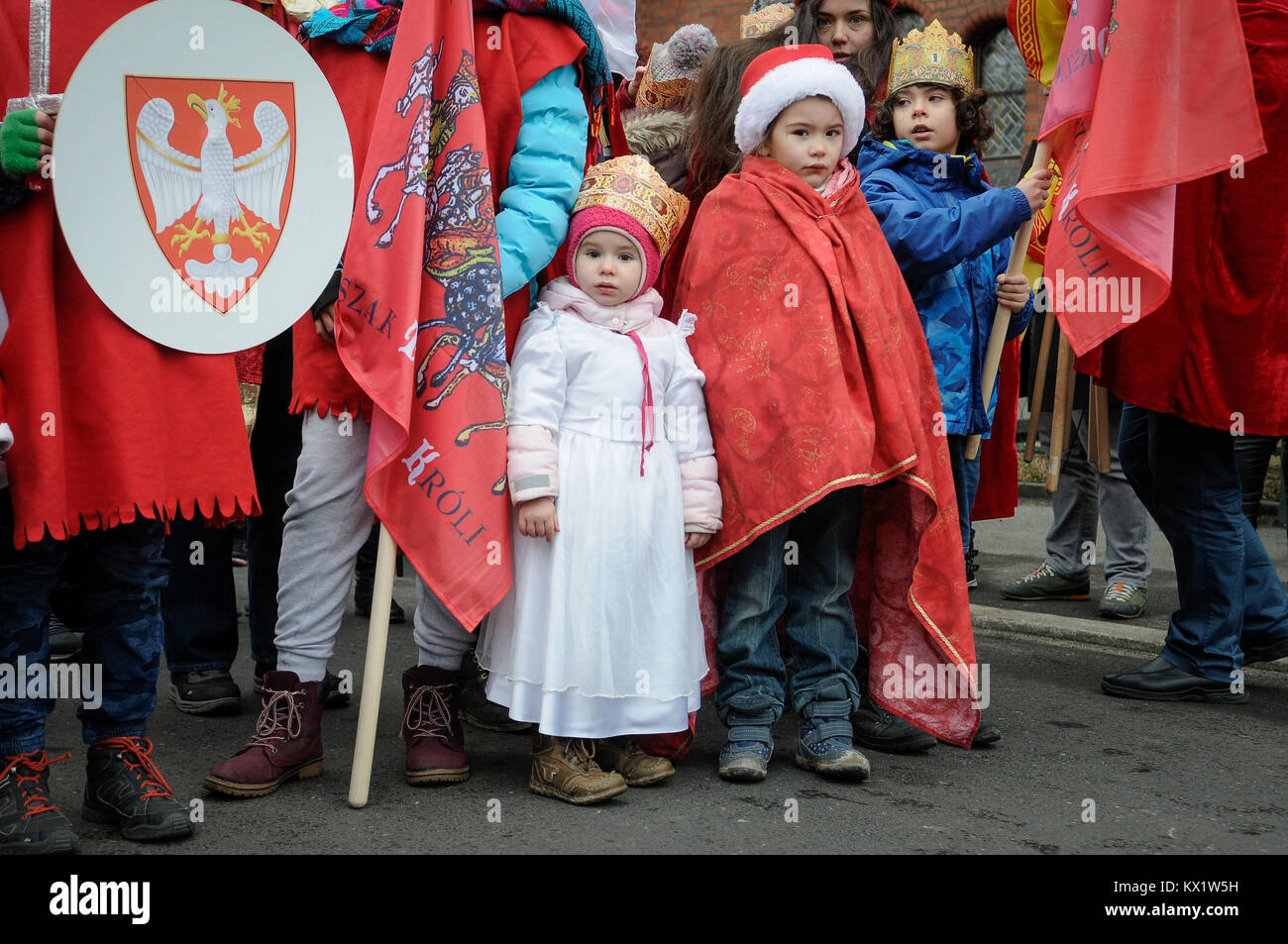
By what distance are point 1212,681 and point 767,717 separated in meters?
1.56

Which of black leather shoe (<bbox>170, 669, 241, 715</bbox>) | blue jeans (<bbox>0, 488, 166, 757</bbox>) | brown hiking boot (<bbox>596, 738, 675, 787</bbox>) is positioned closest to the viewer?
blue jeans (<bbox>0, 488, 166, 757</bbox>)

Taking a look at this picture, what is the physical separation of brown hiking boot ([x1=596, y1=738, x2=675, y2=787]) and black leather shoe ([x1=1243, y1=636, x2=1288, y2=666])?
2.04m

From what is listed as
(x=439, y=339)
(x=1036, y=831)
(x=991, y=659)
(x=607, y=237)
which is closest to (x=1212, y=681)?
(x=991, y=659)

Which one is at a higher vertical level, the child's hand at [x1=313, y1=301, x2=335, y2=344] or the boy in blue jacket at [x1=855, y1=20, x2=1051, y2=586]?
the boy in blue jacket at [x1=855, y1=20, x2=1051, y2=586]

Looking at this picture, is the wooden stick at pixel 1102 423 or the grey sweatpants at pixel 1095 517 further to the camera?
the grey sweatpants at pixel 1095 517

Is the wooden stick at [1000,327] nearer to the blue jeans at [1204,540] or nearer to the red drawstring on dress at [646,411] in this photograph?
the blue jeans at [1204,540]

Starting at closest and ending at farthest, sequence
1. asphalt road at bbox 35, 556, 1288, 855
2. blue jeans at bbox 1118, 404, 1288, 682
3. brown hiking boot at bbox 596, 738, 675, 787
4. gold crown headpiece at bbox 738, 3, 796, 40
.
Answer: asphalt road at bbox 35, 556, 1288, 855 < brown hiking boot at bbox 596, 738, 675, 787 < blue jeans at bbox 1118, 404, 1288, 682 < gold crown headpiece at bbox 738, 3, 796, 40

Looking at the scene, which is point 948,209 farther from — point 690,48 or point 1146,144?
point 690,48

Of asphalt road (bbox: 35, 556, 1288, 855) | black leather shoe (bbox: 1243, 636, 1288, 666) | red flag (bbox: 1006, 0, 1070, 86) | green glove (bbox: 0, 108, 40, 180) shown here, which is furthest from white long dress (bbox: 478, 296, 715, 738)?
black leather shoe (bbox: 1243, 636, 1288, 666)

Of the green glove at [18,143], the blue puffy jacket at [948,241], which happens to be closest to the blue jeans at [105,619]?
the green glove at [18,143]

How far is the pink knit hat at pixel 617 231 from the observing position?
9.98ft

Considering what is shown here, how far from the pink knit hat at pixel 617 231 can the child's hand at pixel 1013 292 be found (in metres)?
1.07

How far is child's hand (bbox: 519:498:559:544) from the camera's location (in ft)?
9.37

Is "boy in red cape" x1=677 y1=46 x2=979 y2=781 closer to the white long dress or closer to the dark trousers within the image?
the white long dress
